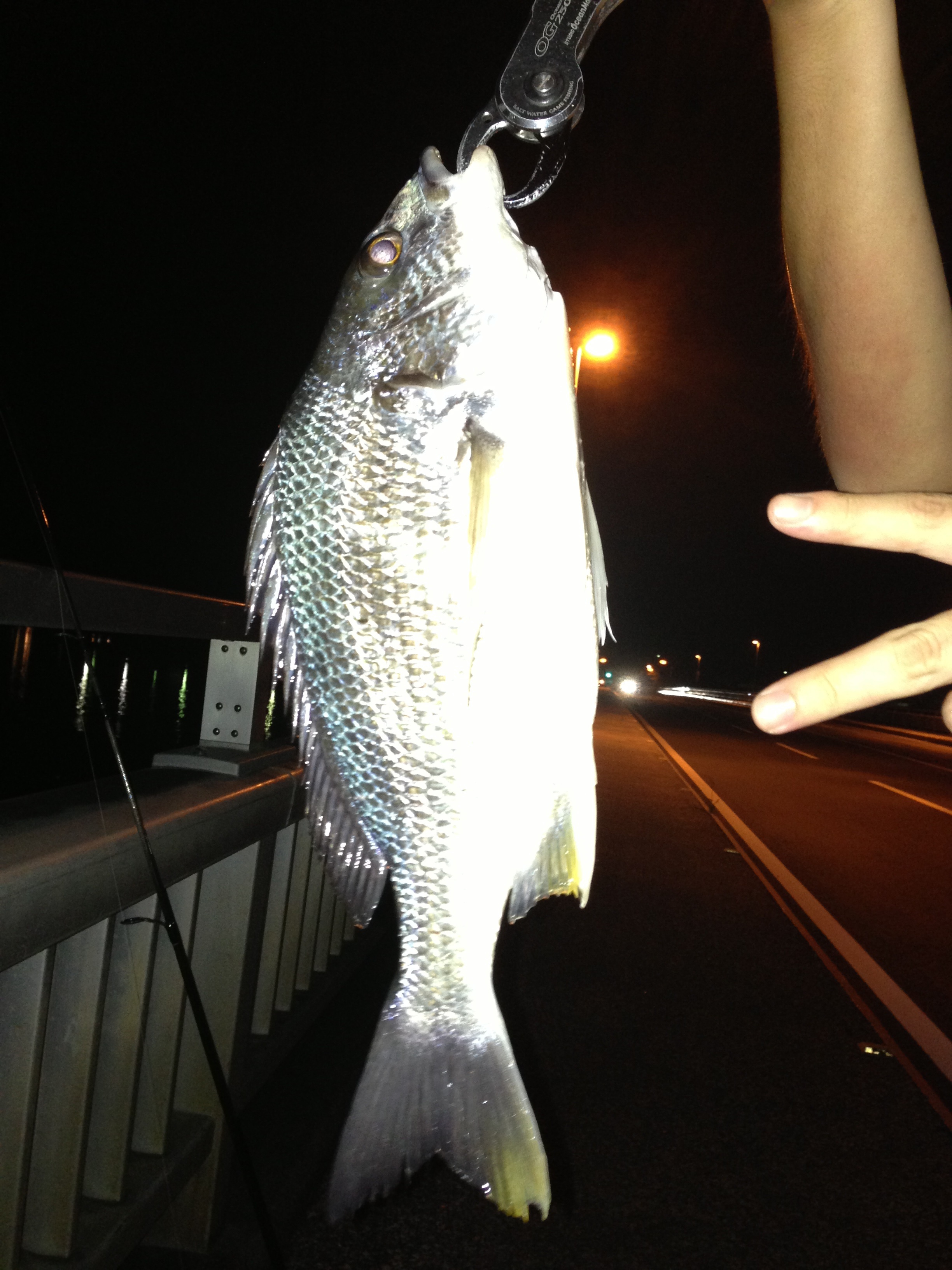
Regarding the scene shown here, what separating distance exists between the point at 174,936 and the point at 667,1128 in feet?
8.21

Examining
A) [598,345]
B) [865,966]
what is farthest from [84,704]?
[598,345]

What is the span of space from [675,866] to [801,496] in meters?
5.97

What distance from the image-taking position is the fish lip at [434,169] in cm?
98

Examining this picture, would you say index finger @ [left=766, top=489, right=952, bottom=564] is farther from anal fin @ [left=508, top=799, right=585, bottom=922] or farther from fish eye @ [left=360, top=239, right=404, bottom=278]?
fish eye @ [left=360, top=239, right=404, bottom=278]

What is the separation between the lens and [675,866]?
641 cm

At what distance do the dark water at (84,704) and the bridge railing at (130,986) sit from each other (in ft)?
0.76

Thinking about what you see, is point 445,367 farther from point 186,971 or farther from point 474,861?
point 186,971

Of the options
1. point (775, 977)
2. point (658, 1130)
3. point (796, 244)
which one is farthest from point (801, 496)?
point (775, 977)

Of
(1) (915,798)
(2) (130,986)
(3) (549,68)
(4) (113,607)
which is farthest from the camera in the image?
(1) (915,798)

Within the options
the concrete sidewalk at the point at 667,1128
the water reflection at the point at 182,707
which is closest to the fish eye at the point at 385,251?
the concrete sidewalk at the point at 667,1128

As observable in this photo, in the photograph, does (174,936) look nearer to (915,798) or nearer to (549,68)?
(549,68)

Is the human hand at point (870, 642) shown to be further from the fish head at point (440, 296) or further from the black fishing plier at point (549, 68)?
the black fishing plier at point (549, 68)

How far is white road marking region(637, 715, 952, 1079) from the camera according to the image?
3744 mm

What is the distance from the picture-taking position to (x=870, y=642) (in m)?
1.01
